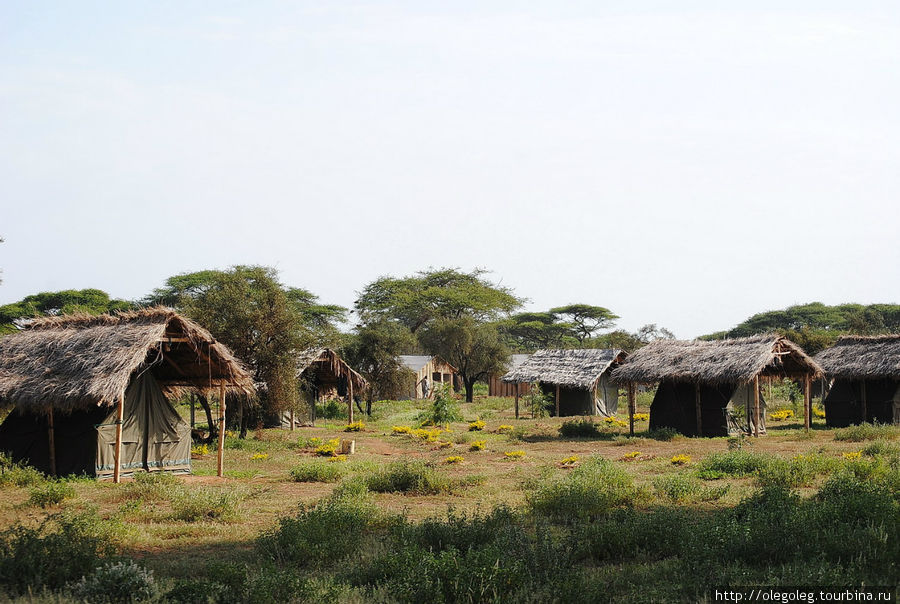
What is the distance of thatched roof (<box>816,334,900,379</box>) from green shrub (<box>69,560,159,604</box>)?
2464 centimetres

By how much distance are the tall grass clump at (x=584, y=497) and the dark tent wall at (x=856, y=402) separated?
17.6 m

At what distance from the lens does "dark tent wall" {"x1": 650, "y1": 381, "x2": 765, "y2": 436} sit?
23703mm

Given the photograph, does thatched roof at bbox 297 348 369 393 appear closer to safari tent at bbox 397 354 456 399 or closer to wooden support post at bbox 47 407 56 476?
wooden support post at bbox 47 407 56 476

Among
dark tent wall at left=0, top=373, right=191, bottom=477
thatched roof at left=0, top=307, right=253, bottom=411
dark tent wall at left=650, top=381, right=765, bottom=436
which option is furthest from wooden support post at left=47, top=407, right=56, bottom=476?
dark tent wall at left=650, top=381, right=765, bottom=436

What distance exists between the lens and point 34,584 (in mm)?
6672

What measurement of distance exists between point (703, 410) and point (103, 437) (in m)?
16.9

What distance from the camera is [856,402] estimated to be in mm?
26703

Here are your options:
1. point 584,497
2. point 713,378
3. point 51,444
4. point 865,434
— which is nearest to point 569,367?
point 713,378

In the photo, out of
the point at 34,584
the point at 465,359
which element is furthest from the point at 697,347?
the point at 465,359

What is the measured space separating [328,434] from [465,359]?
23.8m

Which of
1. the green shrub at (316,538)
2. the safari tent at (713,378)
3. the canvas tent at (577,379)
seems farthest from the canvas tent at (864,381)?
the green shrub at (316,538)

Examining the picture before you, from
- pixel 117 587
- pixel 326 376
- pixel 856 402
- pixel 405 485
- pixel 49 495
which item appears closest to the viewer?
pixel 117 587

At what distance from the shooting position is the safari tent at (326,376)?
2908cm

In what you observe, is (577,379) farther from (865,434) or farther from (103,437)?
(103,437)
